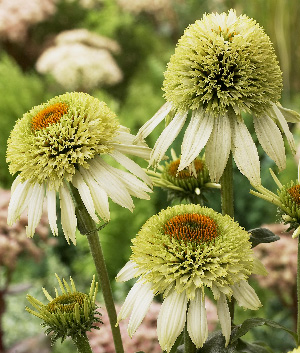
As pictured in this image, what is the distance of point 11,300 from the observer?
1.30m

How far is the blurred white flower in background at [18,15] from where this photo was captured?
2090mm

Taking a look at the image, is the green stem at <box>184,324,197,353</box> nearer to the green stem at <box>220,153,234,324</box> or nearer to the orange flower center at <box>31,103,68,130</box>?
the green stem at <box>220,153,234,324</box>

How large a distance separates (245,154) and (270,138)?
0.03m

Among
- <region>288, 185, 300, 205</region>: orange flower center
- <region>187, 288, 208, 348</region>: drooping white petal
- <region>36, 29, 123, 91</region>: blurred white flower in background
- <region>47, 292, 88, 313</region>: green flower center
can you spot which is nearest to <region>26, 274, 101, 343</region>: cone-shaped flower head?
<region>47, 292, 88, 313</region>: green flower center

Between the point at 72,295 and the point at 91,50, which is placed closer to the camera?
the point at 72,295

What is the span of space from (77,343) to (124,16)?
2203 millimetres

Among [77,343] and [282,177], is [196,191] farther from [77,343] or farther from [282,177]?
[282,177]

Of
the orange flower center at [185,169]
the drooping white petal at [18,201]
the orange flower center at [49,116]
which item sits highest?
the orange flower center at [49,116]

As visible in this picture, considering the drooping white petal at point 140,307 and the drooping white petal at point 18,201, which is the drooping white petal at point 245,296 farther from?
the drooping white petal at point 18,201

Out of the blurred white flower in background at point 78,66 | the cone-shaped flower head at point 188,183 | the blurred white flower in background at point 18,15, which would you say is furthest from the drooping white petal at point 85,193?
the blurred white flower in background at point 18,15

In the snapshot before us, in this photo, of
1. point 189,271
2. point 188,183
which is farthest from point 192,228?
point 188,183

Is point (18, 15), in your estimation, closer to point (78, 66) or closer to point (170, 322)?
point (78, 66)

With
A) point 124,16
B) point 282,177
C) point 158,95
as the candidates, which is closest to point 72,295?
point 282,177

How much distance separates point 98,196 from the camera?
1.60 ft
